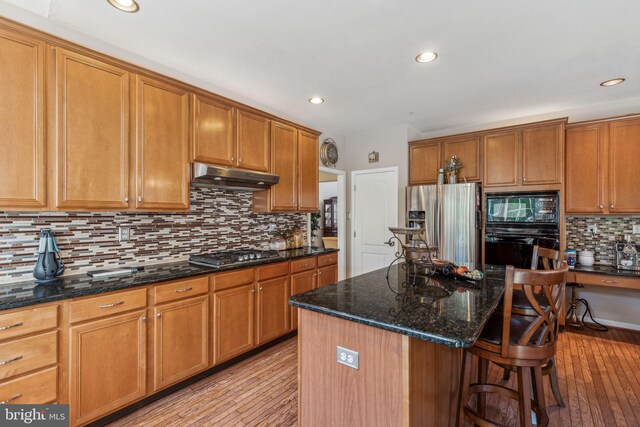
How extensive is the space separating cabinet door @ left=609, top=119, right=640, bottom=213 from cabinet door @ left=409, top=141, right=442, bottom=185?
5.88 feet

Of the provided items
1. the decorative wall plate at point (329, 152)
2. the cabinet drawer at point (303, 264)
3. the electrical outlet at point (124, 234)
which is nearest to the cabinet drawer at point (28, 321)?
the electrical outlet at point (124, 234)

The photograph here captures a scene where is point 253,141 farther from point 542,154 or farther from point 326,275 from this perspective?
point 542,154

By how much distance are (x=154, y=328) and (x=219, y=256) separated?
894mm

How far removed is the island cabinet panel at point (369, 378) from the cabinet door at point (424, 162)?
307 cm

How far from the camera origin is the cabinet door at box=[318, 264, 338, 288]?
362cm

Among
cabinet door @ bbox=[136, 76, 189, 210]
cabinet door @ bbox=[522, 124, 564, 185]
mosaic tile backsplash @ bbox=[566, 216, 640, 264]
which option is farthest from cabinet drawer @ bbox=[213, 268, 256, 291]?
mosaic tile backsplash @ bbox=[566, 216, 640, 264]

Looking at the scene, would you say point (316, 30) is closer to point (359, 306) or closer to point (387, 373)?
point (359, 306)

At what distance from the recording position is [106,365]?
1924mm

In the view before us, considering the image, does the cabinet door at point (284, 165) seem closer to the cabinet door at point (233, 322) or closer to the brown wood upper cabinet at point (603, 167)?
the cabinet door at point (233, 322)

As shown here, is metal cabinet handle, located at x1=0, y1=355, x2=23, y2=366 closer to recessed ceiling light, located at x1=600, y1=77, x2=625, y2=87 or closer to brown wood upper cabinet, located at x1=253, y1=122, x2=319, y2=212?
brown wood upper cabinet, located at x1=253, y1=122, x2=319, y2=212

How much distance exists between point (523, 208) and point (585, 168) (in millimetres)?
779

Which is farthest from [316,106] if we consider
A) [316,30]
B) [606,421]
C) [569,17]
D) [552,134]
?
[606,421]

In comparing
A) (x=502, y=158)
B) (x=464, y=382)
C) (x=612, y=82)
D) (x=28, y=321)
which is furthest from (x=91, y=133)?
(x=612, y=82)

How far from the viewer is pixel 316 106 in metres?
3.76
